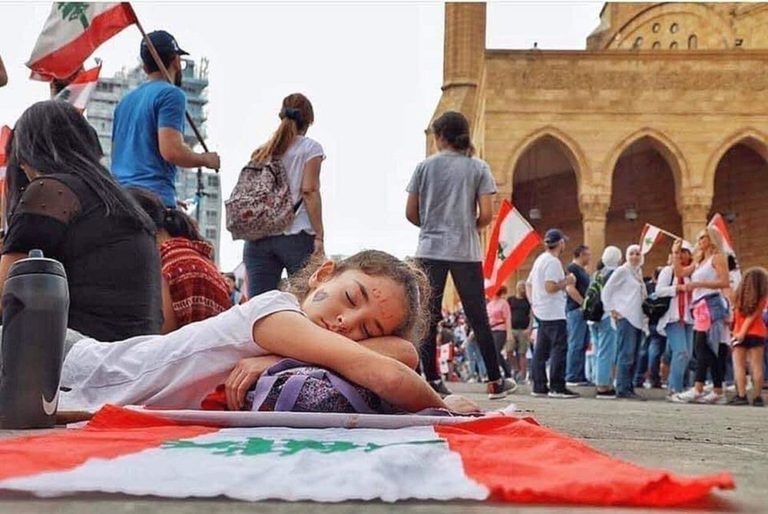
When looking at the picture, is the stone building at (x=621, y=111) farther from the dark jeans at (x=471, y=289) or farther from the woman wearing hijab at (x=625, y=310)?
the dark jeans at (x=471, y=289)

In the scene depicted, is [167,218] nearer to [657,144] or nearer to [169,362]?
[169,362]

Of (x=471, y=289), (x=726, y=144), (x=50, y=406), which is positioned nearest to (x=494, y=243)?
(x=471, y=289)

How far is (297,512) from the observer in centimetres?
114

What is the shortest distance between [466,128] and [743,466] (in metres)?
4.48

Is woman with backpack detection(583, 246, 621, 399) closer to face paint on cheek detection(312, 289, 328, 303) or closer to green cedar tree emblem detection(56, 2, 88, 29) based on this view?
green cedar tree emblem detection(56, 2, 88, 29)

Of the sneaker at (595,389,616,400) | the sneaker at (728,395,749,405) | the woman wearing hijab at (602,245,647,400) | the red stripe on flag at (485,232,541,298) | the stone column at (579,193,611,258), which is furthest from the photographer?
the stone column at (579,193,611,258)

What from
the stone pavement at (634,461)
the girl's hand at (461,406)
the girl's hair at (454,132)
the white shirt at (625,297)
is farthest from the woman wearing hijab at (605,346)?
the girl's hand at (461,406)

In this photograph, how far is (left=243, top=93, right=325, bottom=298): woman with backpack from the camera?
5199 mm

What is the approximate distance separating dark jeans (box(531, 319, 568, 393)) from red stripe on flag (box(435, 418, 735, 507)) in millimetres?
6853

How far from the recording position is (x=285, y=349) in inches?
92.6

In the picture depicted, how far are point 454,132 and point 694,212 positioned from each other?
1973 centimetres

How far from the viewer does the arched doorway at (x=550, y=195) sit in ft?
100

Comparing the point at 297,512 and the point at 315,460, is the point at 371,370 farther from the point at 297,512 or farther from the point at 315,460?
the point at 297,512

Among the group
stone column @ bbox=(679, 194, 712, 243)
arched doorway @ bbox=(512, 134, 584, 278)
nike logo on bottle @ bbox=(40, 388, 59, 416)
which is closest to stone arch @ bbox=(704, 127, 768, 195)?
stone column @ bbox=(679, 194, 712, 243)
